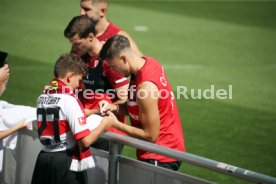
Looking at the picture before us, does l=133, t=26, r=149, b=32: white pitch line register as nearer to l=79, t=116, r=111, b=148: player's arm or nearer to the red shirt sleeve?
the red shirt sleeve

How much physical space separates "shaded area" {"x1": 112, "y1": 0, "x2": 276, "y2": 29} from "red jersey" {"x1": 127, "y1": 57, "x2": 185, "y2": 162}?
11.1 m

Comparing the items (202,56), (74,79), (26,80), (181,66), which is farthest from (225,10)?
(74,79)

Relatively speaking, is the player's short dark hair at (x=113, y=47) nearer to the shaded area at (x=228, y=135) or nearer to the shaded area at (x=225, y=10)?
the shaded area at (x=228, y=135)

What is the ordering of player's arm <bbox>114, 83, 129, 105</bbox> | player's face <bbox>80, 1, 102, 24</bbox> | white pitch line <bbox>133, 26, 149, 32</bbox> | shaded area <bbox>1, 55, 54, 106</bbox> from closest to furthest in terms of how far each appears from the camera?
player's arm <bbox>114, 83, 129, 105</bbox>
player's face <bbox>80, 1, 102, 24</bbox>
shaded area <bbox>1, 55, 54, 106</bbox>
white pitch line <bbox>133, 26, 149, 32</bbox>

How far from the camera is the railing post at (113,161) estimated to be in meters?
5.34

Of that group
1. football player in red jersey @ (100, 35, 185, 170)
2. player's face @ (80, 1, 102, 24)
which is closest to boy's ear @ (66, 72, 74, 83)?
football player in red jersey @ (100, 35, 185, 170)

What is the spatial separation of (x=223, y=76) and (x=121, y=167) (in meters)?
7.15

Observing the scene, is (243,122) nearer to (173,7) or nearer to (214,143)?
(214,143)

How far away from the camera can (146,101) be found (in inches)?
206

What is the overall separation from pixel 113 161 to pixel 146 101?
1.91 ft

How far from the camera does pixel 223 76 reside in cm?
1227

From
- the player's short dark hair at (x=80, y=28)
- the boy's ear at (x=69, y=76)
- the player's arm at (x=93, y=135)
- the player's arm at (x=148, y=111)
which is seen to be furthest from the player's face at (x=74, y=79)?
the player's short dark hair at (x=80, y=28)

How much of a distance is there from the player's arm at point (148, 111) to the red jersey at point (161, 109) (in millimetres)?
87

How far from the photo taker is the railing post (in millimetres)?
5336
